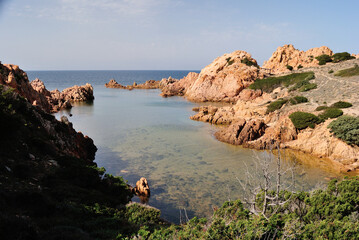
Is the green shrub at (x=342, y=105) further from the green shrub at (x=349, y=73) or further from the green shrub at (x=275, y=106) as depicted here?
the green shrub at (x=349, y=73)

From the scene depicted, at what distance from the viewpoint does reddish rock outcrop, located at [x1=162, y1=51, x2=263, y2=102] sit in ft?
218

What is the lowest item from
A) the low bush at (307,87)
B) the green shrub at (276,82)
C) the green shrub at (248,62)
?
the low bush at (307,87)

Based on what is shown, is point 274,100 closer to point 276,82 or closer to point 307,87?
point 307,87

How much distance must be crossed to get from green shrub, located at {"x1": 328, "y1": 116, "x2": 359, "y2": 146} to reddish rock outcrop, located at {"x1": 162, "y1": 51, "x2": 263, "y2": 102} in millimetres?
38439

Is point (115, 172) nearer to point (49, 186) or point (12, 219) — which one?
point (49, 186)

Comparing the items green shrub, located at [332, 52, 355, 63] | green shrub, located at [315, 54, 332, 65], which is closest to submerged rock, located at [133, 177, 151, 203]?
green shrub, located at [315, 54, 332, 65]

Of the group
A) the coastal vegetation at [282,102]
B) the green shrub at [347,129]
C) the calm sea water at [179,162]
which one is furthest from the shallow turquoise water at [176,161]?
the coastal vegetation at [282,102]

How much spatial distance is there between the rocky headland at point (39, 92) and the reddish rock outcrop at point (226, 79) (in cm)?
2713

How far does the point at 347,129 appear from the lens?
2425 centimetres

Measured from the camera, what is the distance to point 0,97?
51.0 feet

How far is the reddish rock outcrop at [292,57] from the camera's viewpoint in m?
76.4

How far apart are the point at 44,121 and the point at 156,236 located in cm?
1537

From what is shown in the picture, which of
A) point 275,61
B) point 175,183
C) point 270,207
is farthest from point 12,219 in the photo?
point 275,61

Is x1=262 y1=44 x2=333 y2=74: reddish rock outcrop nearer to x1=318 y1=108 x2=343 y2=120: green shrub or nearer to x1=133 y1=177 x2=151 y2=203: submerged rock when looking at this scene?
x1=318 y1=108 x2=343 y2=120: green shrub
